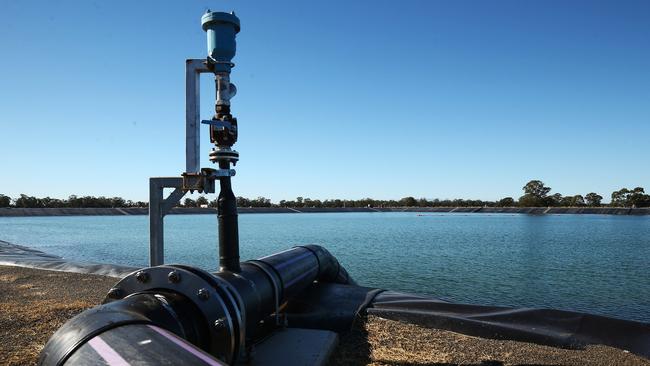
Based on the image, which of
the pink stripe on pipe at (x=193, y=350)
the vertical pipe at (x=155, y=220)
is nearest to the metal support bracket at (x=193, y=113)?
the vertical pipe at (x=155, y=220)

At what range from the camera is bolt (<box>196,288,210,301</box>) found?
3283 millimetres

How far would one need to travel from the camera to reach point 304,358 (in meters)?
4.67

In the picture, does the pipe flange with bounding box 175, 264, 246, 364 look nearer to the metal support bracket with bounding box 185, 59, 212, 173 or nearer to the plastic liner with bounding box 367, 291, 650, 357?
the metal support bracket with bounding box 185, 59, 212, 173

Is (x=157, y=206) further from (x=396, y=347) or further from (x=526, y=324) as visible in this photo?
(x=526, y=324)

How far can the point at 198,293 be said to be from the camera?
3293 mm

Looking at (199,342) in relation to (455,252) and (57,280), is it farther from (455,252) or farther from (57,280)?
(455,252)

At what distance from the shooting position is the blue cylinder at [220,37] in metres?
4.56

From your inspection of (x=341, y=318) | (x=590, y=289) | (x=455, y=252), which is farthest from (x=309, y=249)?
(x=455, y=252)

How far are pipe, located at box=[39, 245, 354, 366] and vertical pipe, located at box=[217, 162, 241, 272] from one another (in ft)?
0.38

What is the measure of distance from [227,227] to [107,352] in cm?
238

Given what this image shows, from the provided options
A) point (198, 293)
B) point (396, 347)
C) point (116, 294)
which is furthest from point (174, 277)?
point (396, 347)

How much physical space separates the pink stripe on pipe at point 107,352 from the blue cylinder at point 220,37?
3016 millimetres

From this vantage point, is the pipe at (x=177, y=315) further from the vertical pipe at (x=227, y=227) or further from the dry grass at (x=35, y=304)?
the dry grass at (x=35, y=304)

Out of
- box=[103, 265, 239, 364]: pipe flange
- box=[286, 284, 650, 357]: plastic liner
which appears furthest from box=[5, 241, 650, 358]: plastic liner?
box=[103, 265, 239, 364]: pipe flange
